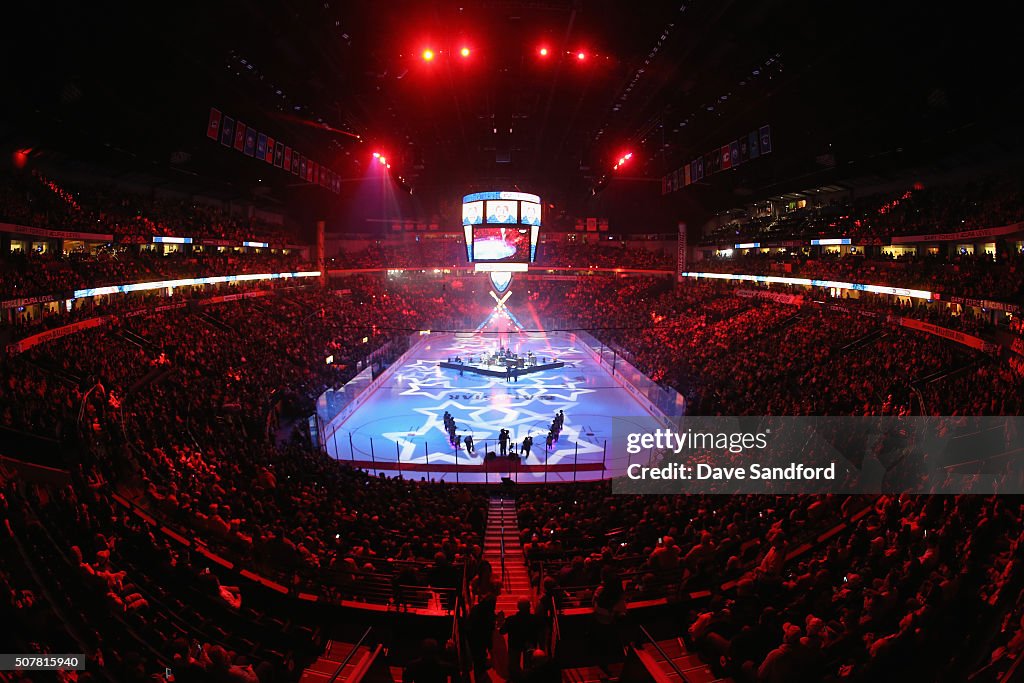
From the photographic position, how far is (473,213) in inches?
1299

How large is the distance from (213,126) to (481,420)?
1534cm

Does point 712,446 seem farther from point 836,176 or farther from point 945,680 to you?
point 836,176

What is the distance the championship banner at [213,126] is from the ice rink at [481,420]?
39.7ft

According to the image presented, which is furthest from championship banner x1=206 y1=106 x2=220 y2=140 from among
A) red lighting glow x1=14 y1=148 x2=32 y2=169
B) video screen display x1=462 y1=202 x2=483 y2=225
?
video screen display x1=462 y1=202 x2=483 y2=225

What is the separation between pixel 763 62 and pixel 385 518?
53.1 ft

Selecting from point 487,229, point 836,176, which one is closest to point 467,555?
point 487,229

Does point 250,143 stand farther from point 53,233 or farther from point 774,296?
point 774,296

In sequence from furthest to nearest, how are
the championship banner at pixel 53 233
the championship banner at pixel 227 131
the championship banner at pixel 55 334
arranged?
the championship banner at pixel 227 131 < the championship banner at pixel 53 233 < the championship banner at pixel 55 334

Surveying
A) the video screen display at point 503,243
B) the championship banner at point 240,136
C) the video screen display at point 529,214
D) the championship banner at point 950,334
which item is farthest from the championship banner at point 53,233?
the championship banner at point 950,334

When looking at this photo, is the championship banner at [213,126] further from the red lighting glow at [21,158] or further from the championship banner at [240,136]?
the red lighting glow at [21,158]

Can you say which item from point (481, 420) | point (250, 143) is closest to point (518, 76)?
point (250, 143)

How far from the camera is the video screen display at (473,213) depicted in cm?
3278

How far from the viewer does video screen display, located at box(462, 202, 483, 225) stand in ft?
108

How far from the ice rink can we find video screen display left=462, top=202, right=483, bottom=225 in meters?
9.06
